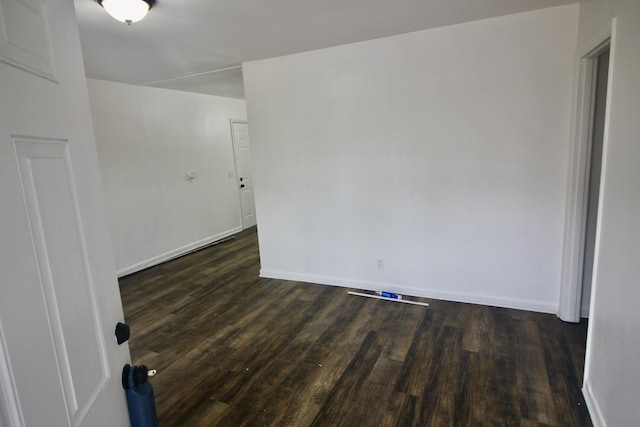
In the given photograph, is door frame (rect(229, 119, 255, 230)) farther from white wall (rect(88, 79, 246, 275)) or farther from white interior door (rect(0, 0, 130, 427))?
white interior door (rect(0, 0, 130, 427))

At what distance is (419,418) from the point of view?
2004 mm

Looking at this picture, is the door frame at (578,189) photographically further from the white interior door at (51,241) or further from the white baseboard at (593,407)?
the white interior door at (51,241)

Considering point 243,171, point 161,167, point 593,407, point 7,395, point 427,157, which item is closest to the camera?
point 7,395

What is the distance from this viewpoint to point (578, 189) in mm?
2738

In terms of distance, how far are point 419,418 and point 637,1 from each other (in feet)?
7.61

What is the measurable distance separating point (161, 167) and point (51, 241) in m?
4.70

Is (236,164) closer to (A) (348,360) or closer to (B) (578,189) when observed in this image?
(A) (348,360)

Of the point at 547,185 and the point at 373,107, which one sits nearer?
the point at 547,185

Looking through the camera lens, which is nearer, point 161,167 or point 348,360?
point 348,360

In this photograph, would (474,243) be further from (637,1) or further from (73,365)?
(73,365)

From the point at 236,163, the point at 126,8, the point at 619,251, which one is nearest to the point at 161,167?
the point at 236,163

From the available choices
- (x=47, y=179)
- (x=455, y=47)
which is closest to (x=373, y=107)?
(x=455, y=47)

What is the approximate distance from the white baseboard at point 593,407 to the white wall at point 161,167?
472cm

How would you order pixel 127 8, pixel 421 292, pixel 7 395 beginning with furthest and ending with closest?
pixel 421 292 < pixel 127 8 < pixel 7 395
